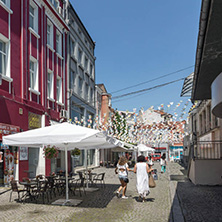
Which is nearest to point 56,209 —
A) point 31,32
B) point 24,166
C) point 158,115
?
point 24,166

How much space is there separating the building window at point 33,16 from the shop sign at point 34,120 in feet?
16.9

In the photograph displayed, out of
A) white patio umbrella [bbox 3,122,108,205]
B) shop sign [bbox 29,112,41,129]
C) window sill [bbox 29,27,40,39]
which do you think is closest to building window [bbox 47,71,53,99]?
shop sign [bbox 29,112,41,129]

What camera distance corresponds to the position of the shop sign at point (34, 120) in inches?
669

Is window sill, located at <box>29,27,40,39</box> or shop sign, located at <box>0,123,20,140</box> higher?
window sill, located at <box>29,27,40,39</box>

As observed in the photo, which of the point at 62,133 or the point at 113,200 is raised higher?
the point at 62,133

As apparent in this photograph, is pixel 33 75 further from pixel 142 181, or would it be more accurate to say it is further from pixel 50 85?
pixel 142 181

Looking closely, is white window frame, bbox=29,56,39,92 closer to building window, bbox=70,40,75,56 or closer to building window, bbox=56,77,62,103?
building window, bbox=56,77,62,103

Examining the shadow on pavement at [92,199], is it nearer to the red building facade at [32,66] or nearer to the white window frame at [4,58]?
the red building facade at [32,66]

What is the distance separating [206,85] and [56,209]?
7.98 m

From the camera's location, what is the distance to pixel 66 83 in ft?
78.1

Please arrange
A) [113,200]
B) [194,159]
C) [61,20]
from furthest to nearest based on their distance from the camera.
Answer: [61,20]
[194,159]
[113,200]

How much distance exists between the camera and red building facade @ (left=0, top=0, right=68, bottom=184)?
14.8m

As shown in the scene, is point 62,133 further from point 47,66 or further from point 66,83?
point 66,83

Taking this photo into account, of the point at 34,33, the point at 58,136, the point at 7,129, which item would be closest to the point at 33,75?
the point at 34,33
